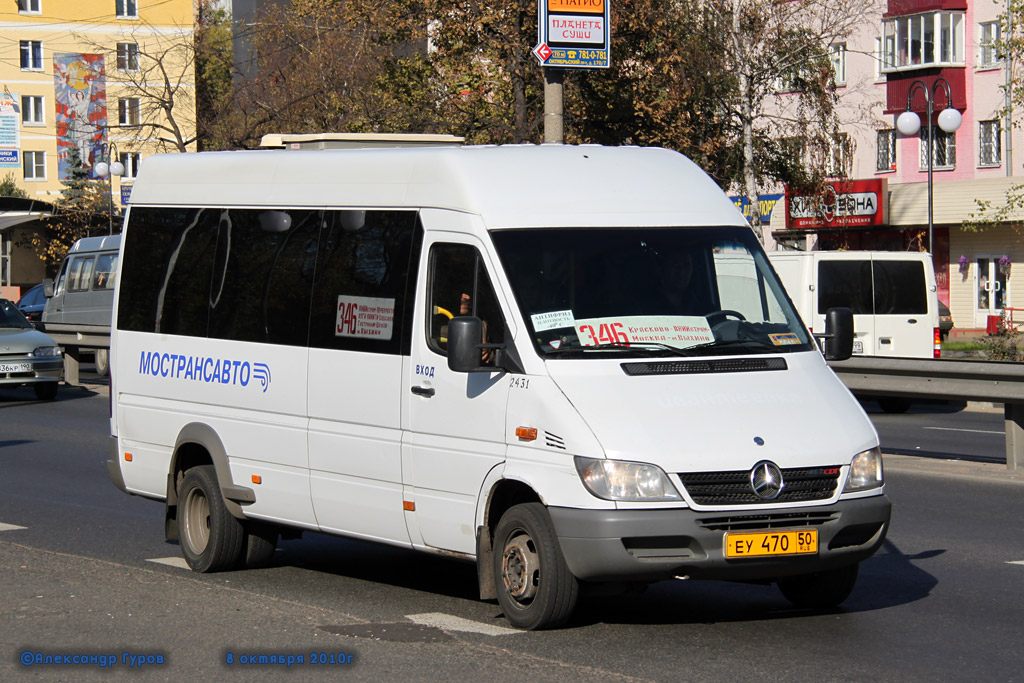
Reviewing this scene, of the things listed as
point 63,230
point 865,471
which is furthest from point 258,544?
point 63,230

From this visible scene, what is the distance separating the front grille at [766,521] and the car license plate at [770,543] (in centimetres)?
3

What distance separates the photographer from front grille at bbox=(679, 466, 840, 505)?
7016mm

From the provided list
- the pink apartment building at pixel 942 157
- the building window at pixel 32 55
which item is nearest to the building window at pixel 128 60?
the pink apartment building at pixel 942 157

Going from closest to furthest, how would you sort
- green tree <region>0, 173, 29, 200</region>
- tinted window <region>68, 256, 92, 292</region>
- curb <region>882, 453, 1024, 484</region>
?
curb <region>882, 453, 1024, 484</region> < tinted window <region>68, 256, 92, 292</region> < green tree <region>0, 173, 29, 200</region>

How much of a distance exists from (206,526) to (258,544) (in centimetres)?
33

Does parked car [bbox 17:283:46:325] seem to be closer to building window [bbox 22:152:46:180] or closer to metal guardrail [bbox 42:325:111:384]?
metal guardrail [bbox 42:325:111:384]

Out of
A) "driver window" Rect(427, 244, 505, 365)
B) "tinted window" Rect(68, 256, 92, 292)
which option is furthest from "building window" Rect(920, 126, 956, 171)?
"driver window" Rect(427, 244, 505, 365)

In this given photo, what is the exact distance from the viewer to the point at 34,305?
125 feet

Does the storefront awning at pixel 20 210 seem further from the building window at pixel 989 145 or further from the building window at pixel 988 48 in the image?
the building window at pixel 988 48

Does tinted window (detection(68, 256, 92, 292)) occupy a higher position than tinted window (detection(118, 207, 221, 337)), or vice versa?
tinted window (detection(68, 256, 92, 292))

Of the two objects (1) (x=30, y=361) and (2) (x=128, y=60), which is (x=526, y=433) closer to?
(1) (x=30, y=361)

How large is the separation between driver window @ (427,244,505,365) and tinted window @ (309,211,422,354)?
16 centimetres

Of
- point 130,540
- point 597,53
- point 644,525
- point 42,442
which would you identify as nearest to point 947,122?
point 597,53

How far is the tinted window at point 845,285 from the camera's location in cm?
2138
